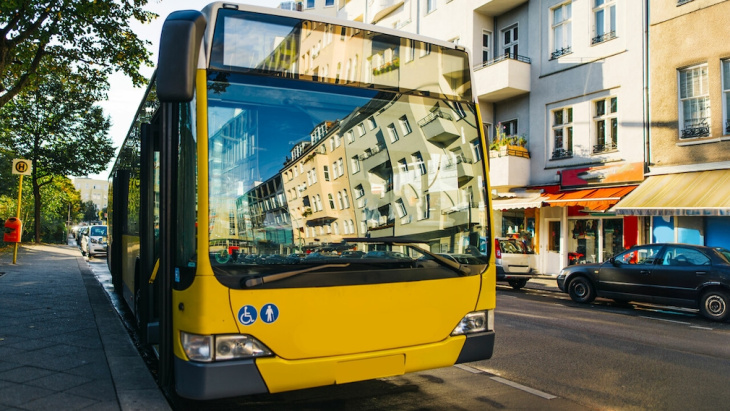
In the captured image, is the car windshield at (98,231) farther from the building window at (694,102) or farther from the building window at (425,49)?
the building window at (425,49)

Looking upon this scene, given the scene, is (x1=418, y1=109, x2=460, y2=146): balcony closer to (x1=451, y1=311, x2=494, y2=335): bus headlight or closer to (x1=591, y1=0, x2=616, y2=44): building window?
(x1=451, y1=311, x2=494, y2=335): bus headlight

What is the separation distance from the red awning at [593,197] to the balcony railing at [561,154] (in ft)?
4.69

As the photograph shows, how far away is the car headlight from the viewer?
3.60m

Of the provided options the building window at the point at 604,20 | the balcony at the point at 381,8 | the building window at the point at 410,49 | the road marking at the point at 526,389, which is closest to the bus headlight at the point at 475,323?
the road marking at the point at 526,389

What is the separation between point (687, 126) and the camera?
16312 mm

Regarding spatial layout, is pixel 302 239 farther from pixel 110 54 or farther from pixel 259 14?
pixel 110 54

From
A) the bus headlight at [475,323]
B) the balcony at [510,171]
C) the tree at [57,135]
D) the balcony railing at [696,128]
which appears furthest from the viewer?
the tree at [57,135]

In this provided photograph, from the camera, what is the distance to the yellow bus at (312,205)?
3.64 metres

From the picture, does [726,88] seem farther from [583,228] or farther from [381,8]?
[381,8]

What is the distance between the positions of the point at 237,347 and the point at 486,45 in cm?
2249

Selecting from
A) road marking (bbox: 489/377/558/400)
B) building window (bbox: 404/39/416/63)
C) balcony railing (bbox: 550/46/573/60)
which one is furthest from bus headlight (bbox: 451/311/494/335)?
balcony railing (bbox: 550/46/573/60)

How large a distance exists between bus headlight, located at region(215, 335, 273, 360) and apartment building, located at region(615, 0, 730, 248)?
14.0 metres

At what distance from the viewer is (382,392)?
5191 mm

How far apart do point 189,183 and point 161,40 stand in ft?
3.03
